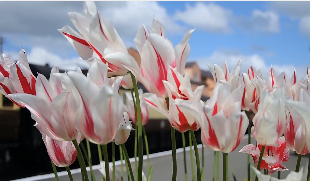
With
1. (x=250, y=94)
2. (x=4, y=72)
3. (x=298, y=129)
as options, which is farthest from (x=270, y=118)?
(x=4, y=72)

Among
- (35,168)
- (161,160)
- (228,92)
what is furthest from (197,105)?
(35,168)

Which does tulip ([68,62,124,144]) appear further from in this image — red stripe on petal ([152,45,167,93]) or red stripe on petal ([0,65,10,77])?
red stripe on petal ([0,65,10,77])

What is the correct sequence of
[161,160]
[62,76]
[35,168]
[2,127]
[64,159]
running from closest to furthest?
[62,76] → [64,159] → [161,160] → [35,168] → [2,127]

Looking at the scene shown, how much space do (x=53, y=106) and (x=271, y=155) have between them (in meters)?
0.26

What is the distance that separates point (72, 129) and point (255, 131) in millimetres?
160

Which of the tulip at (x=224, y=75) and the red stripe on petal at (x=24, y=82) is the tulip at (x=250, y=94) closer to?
the tulip at (x=224, y=75)

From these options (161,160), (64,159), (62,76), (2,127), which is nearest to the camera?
(62,76)

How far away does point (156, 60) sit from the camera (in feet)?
1.00

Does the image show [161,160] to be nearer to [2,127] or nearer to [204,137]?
[204,137]

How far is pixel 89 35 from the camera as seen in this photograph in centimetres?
31

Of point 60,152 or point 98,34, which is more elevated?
point 98,34

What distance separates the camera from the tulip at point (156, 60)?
0.30 m

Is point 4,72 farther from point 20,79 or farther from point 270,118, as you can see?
point 270,118

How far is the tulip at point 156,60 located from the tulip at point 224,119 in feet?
0.16
